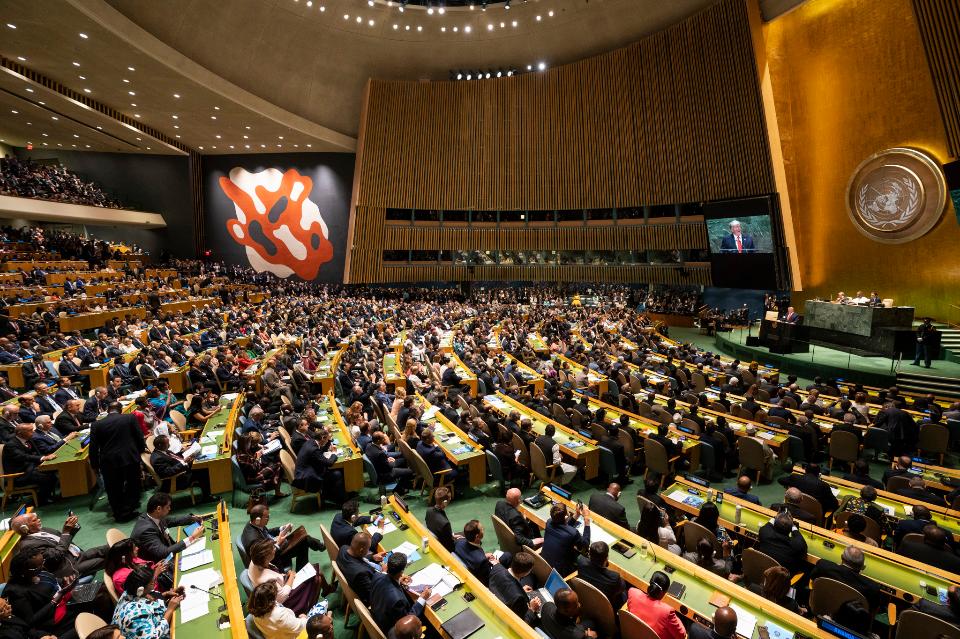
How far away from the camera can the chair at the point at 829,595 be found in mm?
3676

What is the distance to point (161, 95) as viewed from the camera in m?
19.5

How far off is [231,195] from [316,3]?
12909mm

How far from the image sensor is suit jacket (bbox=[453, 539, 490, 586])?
4.15 metres

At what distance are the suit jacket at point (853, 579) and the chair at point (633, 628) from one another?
1.78 meters

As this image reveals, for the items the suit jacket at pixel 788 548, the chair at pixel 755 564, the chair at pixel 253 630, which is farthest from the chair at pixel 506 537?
the suit jacket at pixel 788 548

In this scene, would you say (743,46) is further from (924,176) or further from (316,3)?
(316,3)

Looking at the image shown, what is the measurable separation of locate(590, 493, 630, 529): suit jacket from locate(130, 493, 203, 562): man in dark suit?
3922 millimetres

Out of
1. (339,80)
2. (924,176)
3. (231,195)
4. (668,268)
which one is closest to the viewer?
(924,176)

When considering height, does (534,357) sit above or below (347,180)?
below

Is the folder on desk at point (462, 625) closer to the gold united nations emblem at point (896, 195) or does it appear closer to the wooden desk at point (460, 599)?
the wooden desk at point (460, 599)

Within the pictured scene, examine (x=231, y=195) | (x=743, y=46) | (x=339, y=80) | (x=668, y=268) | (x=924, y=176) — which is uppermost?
(x=339, y=80)

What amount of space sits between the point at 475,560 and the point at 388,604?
0.93 m

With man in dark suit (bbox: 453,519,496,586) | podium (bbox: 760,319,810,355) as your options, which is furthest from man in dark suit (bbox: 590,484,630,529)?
podium (bbox: 760,319,810,355)

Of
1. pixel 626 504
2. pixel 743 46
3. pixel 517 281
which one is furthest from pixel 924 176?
pixel 517 281
